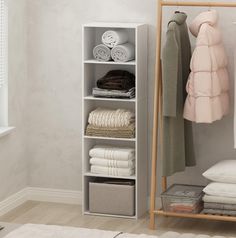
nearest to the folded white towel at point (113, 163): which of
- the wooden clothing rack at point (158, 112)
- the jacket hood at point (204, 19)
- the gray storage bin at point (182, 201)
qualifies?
the wooden clothing rack at point (158, 112)

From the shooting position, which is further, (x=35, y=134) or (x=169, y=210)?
(x=35, y=134)

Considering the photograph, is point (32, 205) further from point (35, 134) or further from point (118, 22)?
point (118, 22)

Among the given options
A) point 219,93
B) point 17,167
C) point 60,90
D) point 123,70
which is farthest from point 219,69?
point 17,167

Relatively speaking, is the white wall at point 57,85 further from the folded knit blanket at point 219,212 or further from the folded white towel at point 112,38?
the folded knit blanket at point 219,212

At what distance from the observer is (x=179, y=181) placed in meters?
5.66

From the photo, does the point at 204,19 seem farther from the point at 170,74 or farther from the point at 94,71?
the point at 94,71

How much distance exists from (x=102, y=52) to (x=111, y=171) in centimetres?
87

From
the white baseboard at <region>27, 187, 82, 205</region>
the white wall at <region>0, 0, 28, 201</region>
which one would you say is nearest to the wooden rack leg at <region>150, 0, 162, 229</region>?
the white baseboard at <region>27, 187, 82, 205</region>

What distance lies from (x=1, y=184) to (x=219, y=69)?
5.94ft

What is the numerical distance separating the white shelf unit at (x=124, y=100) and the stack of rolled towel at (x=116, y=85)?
4cm

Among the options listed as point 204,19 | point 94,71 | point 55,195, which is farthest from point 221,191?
point 55,195

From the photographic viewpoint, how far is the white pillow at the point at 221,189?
5.07 metres

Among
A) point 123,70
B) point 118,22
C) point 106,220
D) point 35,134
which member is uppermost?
point 118,22

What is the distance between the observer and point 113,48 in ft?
17.7
